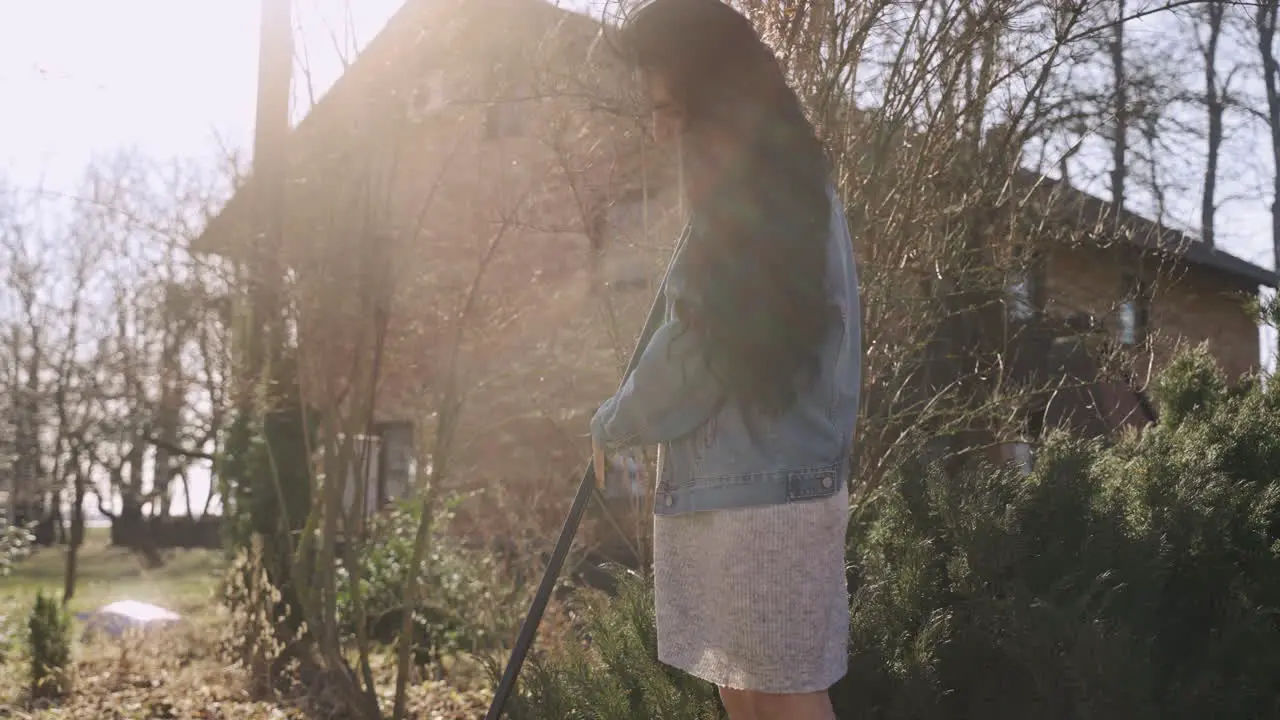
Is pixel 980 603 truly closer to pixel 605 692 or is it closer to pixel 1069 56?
pixel 605 692

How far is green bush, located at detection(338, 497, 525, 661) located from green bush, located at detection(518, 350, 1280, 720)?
317cm

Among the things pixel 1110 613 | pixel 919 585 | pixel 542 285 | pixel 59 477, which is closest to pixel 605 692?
pixel 919 585

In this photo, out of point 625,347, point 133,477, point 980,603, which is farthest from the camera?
point 133,477

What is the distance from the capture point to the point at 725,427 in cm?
218

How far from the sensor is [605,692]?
3082mm

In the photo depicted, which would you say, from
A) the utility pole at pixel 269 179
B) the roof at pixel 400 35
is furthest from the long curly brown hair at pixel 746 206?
the utility pole at pixel 269 179

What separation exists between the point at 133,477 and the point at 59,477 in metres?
2.44

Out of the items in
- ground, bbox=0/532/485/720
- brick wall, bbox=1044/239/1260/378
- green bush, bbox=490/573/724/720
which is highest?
brick wall, bbox=1044/239/1260/378

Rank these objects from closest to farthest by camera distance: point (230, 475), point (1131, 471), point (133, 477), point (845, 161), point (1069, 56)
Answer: point (1131, 471)
point (845, 161)
point (1069, 56)
point (230, 475)
point (133, 477)

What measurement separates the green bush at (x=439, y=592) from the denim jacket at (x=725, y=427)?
401cm

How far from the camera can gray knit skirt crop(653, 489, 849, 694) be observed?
210cm

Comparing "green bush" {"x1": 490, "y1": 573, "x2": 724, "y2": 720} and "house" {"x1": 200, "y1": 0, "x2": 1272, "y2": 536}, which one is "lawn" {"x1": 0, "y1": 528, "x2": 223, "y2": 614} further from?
"green bush" {"x1": 490, "y1": 573, "x2": 724, "y2": 720}

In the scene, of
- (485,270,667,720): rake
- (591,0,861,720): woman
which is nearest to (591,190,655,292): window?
(485,270,667,720): rake

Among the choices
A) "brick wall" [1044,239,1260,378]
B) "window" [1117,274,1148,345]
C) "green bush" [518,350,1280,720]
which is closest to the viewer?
"green bush" [518,350,1280,720]
